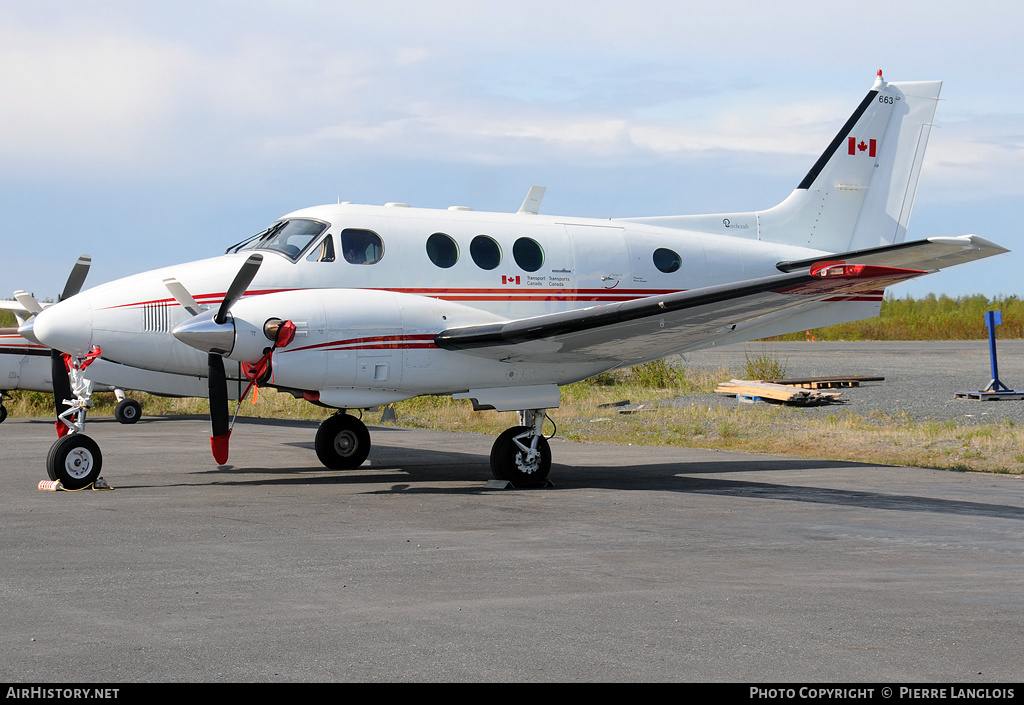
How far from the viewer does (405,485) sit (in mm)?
12594

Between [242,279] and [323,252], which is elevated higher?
[323,252]

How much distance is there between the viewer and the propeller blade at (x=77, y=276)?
42.3ft

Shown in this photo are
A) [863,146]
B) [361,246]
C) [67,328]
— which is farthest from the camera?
[863,146]

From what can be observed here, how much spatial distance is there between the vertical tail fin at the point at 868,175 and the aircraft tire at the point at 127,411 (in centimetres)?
1608

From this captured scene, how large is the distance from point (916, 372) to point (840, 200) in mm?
16516

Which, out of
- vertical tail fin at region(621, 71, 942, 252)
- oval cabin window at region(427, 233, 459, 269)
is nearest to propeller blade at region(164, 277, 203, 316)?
oval cabin window at region(427, 233, 459, 269)

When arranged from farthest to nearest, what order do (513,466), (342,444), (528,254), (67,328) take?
(342,444) < (528,254) < (513,466) < (67,328)

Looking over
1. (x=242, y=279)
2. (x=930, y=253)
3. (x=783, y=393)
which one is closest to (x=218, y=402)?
(x=242, y=279)

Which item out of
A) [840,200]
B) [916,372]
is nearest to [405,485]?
[840,200]

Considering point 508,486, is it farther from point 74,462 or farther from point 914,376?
point 914,376

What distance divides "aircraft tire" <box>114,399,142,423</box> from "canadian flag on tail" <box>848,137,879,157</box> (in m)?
17.2

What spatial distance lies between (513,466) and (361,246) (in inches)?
134

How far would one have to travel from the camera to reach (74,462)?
11539mm

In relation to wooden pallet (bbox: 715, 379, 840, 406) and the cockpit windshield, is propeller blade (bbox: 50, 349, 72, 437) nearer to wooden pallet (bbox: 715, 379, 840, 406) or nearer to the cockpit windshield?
the cockpit windshield
